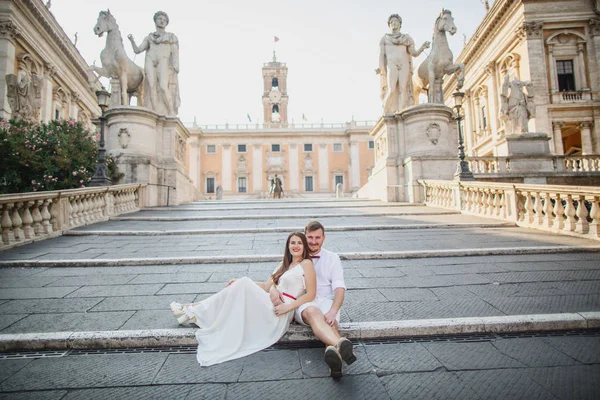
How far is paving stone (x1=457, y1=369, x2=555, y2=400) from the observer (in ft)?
6.04

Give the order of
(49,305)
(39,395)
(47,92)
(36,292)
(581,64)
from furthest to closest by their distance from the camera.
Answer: (47,92) < (581,64) < (36,292) < (49,305) < (39,395)

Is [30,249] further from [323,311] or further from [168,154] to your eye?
[168,154]

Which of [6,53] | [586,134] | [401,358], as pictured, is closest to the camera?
[401,358]

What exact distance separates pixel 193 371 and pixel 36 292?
2563mm

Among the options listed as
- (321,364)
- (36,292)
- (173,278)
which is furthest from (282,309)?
(36,292)

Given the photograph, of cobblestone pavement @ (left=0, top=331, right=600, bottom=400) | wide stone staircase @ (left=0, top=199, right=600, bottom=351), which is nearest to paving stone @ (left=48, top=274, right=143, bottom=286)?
wide stone staircase @ (left=0, top=199, right=600, bottom=351)

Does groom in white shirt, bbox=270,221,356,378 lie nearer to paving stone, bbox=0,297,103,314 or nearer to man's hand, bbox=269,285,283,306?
man's hand, bbox=269,285,283,306

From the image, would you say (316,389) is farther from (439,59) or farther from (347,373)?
(439,59)

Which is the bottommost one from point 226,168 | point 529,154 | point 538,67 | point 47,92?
point 529,154

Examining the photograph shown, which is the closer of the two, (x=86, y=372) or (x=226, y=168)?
(x=86, y=372)

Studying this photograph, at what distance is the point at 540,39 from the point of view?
909 inches

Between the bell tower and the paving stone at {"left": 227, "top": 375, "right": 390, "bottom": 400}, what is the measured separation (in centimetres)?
5940

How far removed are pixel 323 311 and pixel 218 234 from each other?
496cm

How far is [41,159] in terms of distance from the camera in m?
9.51
